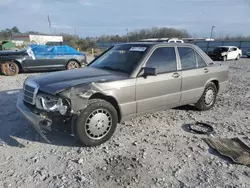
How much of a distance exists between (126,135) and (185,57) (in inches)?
86.1

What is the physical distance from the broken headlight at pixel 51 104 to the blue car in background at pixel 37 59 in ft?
25.4

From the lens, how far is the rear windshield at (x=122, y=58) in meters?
4.26

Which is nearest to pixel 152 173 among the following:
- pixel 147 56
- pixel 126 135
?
pixel 126 135

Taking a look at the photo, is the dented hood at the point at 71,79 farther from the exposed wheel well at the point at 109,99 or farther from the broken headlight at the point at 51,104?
the exposed wheel well at the point at 109,99

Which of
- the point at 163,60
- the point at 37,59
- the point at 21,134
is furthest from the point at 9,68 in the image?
the point at 163,60

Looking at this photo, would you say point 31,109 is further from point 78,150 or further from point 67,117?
point 78,150

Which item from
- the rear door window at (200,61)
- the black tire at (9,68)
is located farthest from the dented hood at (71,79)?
the black tire at (9,68)

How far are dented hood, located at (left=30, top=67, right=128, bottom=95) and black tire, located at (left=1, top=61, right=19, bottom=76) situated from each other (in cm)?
726

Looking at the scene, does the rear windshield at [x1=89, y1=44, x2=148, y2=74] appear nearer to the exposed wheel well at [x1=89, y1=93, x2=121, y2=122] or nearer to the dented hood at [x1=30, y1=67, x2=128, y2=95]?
the dented hood at [x1=30, y1=67, x2=128, y2=95]

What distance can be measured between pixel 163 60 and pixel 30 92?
2559 millimetres

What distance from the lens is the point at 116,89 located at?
377 cm

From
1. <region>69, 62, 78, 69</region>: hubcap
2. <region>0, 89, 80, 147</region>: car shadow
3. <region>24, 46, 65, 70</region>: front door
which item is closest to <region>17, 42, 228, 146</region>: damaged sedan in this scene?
<region>0, 89, 80, 147</region>: car shadow

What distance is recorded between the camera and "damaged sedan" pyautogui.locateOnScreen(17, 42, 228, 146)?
3.42 meters

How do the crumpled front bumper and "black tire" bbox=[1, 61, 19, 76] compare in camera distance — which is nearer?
the crumpled front bumper
